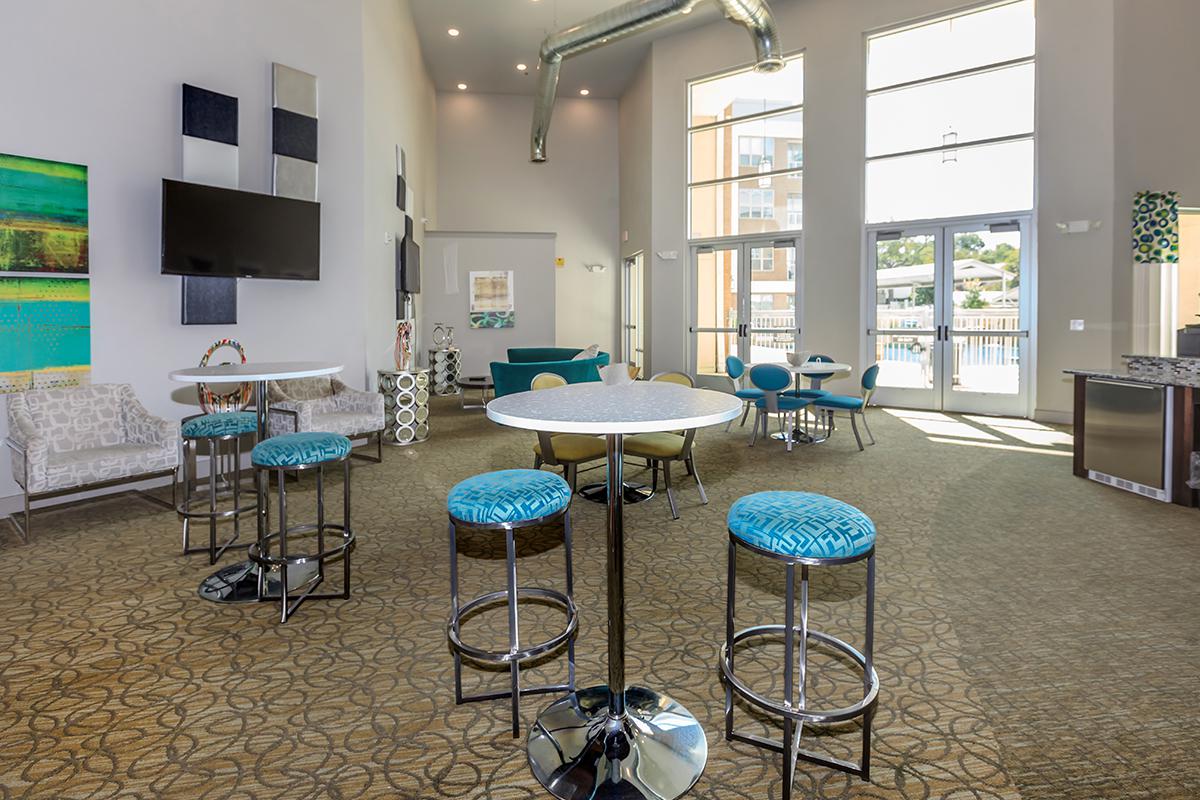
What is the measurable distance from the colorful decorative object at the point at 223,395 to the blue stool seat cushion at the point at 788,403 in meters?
4.73

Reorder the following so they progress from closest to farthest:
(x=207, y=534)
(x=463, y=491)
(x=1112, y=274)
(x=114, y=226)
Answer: (x=463, y=491) < (x=207, y=534) < (x=114, y=226) < (x=1112, y=274)

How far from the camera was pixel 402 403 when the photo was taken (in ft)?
22.6

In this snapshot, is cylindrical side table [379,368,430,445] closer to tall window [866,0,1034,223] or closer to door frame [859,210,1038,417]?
door frame [859,210,1038,417]

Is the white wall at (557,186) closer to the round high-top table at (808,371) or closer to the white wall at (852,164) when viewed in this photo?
the white wall at (852,164)

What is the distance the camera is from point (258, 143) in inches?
222

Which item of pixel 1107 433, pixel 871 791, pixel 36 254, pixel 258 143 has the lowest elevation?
pixel 871 791

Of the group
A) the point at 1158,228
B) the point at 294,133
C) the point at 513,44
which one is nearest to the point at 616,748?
the point at 294,133

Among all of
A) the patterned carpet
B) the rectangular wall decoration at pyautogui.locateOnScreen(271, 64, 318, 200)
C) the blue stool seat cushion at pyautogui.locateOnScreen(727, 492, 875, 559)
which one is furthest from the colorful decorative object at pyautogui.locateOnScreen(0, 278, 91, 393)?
the blue stool seat cushion at pyautogui.locateOnScreen(727, 492, 875, 559)

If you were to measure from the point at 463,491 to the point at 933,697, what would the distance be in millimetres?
1745

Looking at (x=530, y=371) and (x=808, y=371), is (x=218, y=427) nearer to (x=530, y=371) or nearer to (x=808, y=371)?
(x=530, y=371)

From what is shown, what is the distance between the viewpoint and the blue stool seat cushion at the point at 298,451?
2869mm

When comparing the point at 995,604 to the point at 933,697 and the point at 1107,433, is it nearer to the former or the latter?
the point at 933,697

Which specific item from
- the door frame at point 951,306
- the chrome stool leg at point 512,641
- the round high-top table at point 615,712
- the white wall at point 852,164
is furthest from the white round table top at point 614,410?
Answer: the door frame at point 951,306

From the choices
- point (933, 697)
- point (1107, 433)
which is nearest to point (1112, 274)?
point (1107, 433)
